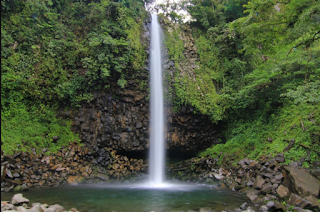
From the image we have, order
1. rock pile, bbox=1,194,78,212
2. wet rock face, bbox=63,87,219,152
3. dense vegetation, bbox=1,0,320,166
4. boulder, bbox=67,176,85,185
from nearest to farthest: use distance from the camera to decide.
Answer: rock pile, bbox=1,194,78,212
dense vegetation, bbox=1,0,320,166
boulder, bbox=67,176,85,185
wet rock face, bbox=63,87,219,152

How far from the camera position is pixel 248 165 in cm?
1159

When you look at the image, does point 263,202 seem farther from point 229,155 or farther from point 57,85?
point 57,85

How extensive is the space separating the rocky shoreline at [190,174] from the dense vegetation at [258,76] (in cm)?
122

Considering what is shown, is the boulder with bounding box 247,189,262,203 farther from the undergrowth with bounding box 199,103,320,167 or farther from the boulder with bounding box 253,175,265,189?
the undergrowth with bounding box 199,103,320,167

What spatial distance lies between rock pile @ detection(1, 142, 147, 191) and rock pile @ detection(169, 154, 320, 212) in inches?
169

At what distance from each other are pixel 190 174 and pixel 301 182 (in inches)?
314

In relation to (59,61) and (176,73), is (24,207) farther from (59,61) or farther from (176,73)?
(176,73)

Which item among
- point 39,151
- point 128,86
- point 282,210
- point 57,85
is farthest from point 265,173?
point 57,85

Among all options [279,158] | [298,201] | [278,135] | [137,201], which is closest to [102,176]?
[137,201]

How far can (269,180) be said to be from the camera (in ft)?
30.1

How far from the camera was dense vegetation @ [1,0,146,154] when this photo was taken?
12453mm

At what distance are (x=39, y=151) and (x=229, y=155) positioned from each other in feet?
36.6

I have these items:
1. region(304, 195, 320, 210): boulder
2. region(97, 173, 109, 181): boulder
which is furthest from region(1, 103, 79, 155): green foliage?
region(304, 195, 320, 210): boulder

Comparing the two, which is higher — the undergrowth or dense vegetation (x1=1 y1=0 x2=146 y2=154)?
dense vegetation (x1=1 y1=0 x2=146 y2=154)
